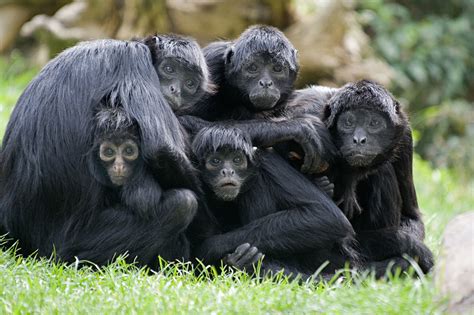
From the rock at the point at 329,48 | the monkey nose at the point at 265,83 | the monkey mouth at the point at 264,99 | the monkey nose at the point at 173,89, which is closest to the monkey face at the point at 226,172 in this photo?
the monkey nose at the point at 173,89

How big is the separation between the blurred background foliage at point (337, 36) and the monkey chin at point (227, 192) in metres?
5.62

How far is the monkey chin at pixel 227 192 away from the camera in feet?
23.7

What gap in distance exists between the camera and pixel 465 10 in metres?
21.3

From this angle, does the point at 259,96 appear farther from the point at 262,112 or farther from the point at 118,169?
the point at 118,169

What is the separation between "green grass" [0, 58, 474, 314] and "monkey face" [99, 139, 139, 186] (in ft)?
2.32

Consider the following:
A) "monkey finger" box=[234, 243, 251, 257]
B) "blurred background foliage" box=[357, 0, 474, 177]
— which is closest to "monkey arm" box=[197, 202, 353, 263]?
"monkey finger" box=[234, 243, 251, 257]

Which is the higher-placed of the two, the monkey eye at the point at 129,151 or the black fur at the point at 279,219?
the monkey eye at the point at 129,151

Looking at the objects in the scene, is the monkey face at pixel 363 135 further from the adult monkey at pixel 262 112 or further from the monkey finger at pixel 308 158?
the monkey finger at pixel 308 158

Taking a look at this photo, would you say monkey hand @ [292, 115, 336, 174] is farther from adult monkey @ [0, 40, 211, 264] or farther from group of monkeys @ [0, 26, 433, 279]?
adult monkey @ [0, 40, 211, 264]

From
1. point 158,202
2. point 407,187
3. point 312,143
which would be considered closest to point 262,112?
point 312,143

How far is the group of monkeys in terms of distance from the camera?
6.78 m

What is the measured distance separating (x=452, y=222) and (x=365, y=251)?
7.61 ft

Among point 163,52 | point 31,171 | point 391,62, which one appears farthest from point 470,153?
point 31,171

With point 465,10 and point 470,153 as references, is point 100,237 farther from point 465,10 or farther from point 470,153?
point 465,10
